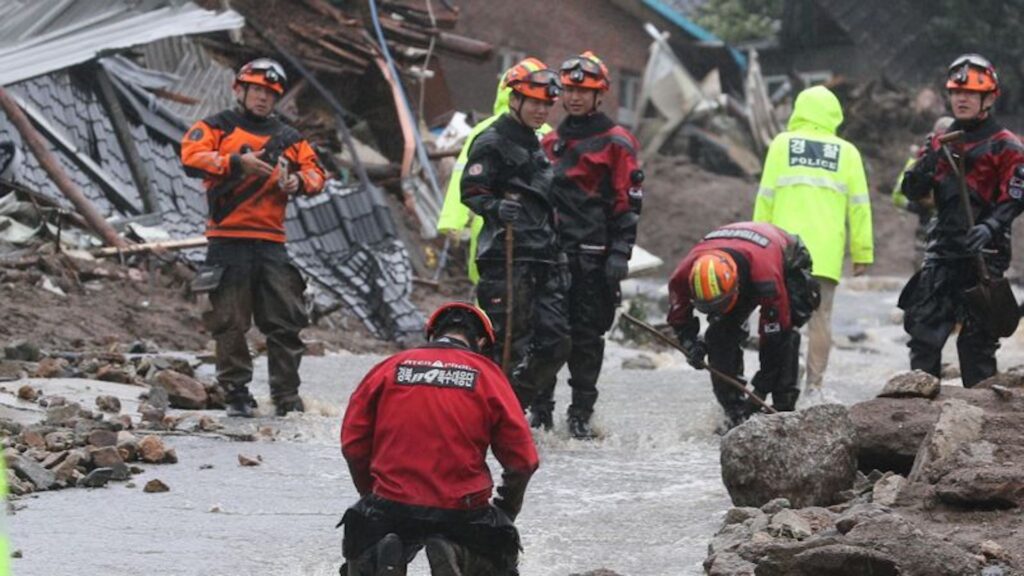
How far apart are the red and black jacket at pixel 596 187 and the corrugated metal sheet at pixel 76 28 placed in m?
7.55

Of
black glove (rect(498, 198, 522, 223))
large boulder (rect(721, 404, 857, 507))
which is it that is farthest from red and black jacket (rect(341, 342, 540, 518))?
black glove (rect(498, 198, 522, 223))

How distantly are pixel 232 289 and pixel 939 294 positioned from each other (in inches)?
147

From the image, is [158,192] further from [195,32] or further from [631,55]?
[631,55]

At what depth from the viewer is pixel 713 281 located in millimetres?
9586

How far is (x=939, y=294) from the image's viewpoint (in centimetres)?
1038

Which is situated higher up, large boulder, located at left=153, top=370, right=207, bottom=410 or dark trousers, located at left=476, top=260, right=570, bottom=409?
dark trousers, located at left=476, top=260, right=570, bottom=409

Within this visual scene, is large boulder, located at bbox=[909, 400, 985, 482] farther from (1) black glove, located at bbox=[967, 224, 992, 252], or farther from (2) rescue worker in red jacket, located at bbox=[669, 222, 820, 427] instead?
(1) black glove, located at bbox=[967, 224, 992, 252]

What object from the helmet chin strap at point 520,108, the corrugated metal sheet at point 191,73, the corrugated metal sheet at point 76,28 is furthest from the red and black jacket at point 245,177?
the corrugated metal sheet at point 191,73

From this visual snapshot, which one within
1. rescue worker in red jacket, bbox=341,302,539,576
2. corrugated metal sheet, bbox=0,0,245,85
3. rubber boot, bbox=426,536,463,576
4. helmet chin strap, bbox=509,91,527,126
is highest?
corrugated metal sheet, bbox=0,0,245,85

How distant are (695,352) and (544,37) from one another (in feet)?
74.2

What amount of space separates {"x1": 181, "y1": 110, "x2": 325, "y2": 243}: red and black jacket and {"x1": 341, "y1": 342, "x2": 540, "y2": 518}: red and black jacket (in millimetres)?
4586

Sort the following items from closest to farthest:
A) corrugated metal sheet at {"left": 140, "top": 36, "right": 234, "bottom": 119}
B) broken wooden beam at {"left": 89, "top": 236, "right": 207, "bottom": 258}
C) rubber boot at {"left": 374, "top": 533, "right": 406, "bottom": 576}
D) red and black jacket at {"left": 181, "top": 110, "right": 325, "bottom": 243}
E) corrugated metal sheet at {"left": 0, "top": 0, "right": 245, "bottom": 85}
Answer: rubber boot at {"left": 374, "top": 533, "right": 406, "bottom": 576} < red and black jacket at {"left": 181, "top": 110, "right": 325, "bottom": 243} < broken wooden beam at {"left": 89, "top": 236, "right": 207, "bottom": 258} < corrugated metal sheet at {"left": 0, "top": 0, "right": 245, "bottom": 85} < corrugated metal sheet at {"left": 140, "top": 36, "right": 234, "bottom": 119}

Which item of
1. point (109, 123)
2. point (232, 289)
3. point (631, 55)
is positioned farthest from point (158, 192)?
point (631, 55)

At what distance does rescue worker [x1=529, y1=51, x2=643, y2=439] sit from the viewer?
10.2 m
